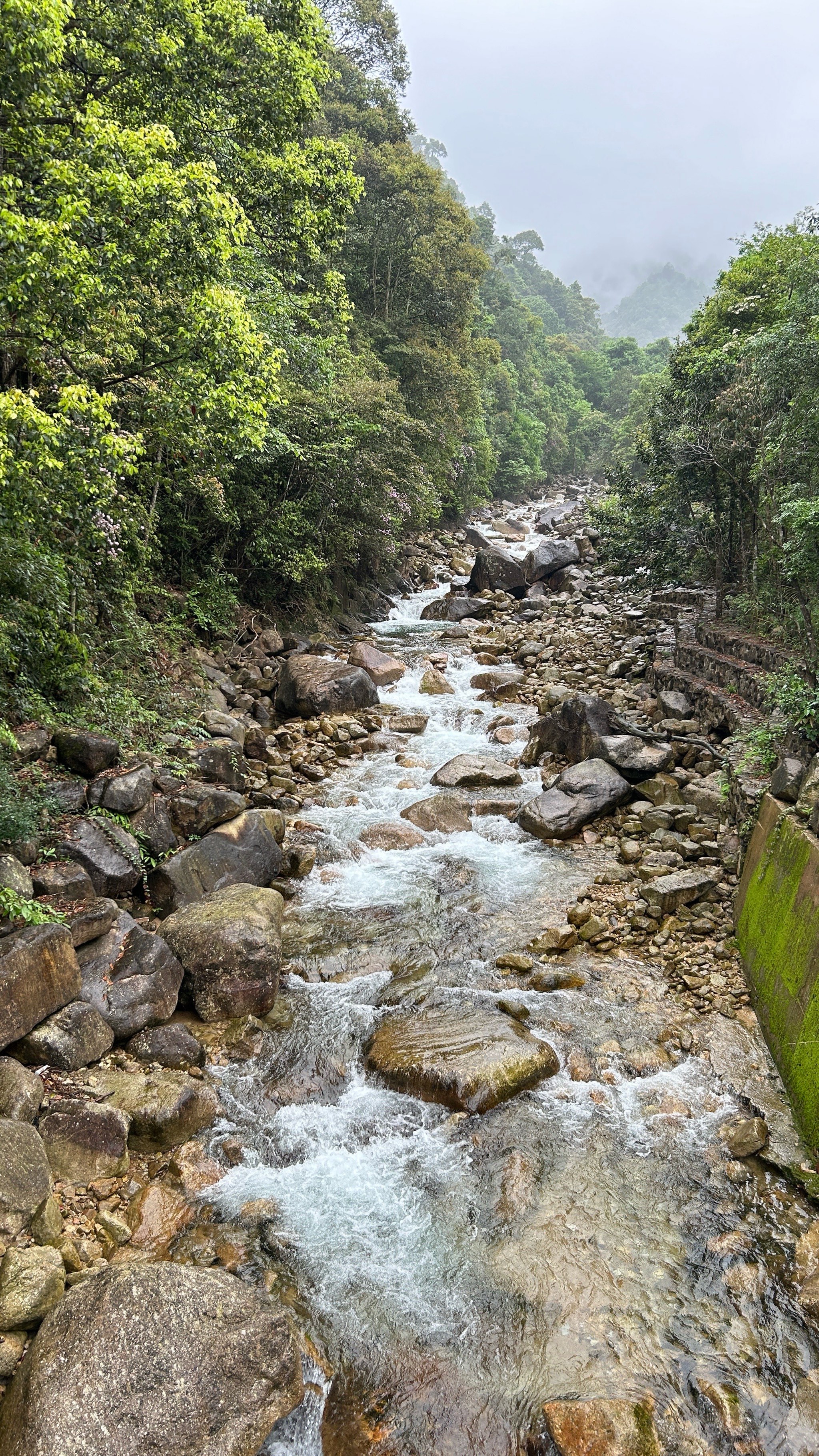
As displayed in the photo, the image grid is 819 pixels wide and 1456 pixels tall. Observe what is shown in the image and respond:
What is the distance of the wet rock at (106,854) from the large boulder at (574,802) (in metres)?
5.74

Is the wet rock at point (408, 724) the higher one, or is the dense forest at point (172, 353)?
the dense forest at point (172, 353)

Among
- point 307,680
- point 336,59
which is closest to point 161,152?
point 307,680

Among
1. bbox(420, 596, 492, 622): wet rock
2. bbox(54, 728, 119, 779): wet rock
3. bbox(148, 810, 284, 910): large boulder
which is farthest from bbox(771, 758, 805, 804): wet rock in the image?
bbox(420, 596, 492, 622): wet rock

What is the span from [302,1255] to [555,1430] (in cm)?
178

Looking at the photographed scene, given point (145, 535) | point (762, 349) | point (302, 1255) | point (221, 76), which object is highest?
point (221, 76)

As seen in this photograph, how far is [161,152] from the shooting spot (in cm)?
780

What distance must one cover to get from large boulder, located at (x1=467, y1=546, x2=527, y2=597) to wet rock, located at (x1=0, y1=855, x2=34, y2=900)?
20.5 metres

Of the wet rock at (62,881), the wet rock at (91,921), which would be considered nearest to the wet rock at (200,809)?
the wet rock at (62,881)

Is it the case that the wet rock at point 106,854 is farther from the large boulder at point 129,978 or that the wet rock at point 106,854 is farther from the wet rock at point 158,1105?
the wet rock at point 158,1105

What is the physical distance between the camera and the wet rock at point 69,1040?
527cm

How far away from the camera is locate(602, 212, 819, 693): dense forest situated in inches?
396

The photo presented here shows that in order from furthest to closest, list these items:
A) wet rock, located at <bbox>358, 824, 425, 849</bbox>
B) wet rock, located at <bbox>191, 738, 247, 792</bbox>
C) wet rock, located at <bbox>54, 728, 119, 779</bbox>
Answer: wet rock, located at <bbox>358, 824, 425, 849</bbox>
wet rock, located at <bbox>191, 738, 247, 792</bbox>
wet rock, located at <bbox>54, 728, 119, 779</bbox>

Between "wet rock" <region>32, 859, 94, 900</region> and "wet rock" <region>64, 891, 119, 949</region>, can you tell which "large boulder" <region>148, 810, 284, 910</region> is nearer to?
"wet rock" <region>32, 859, 94, 900</region>

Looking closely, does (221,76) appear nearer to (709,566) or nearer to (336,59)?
(709,566)
